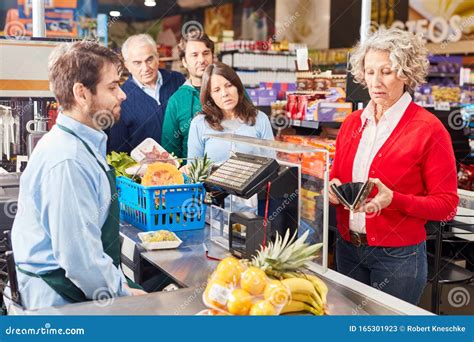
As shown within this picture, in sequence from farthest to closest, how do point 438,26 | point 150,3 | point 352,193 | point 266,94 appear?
point 150,3 → point 438,26 → point 266,94 → point 352,193

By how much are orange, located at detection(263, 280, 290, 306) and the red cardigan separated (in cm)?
88

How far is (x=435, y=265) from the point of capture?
3.69 m

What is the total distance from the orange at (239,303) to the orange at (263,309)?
19 millimetres

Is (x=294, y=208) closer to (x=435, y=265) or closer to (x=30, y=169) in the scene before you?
(x=30, y=169)

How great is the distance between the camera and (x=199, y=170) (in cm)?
315

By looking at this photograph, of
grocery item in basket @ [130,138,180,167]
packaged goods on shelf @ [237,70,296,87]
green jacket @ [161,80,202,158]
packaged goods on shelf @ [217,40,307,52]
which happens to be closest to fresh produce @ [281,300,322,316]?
grocery item in basket @ [130,138,180,167]

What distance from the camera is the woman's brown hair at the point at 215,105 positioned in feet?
12.3

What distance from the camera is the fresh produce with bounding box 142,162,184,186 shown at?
119 inches

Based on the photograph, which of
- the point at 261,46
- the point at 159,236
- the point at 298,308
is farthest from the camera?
the point at 261,46

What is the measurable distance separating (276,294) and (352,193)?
851 mm

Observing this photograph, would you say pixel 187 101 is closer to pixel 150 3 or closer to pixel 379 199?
pixel 379 199

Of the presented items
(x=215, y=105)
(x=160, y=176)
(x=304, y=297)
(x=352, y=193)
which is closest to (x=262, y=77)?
(x=215, y=105)

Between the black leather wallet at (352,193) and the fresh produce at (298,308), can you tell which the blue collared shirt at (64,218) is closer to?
the fresh produce at (298,308)
